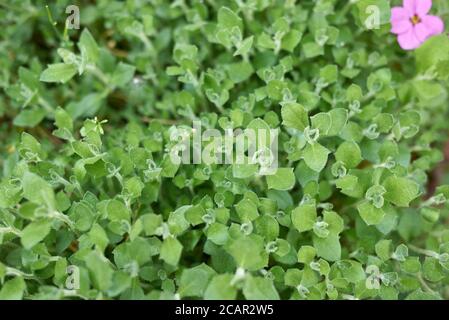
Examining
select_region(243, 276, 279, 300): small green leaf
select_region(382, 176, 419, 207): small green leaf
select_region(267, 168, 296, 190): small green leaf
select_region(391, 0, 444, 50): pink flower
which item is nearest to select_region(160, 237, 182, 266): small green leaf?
select_region(243, 276, 279, 300): small green leaf

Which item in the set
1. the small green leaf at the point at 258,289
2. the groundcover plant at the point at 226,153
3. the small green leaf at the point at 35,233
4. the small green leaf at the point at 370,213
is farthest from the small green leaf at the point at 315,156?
the small green leaf at the point at 35,233

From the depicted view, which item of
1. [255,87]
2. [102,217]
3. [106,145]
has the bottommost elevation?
[102,217]

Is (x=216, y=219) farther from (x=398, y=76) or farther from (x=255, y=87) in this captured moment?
(x=398, y=76)

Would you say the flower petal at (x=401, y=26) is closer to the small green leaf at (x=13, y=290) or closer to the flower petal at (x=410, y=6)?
the flower petal at (x=410, y=6)

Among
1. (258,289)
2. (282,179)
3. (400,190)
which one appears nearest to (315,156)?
(282,179)

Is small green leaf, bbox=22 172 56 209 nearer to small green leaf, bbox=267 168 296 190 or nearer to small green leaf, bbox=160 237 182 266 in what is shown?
small green leaf, bbox=160 237 182 266

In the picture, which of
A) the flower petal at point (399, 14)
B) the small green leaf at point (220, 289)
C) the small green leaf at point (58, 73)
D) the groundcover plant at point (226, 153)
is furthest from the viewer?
the flower petal at point (399, 14)

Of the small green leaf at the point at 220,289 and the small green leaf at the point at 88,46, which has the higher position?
the small green leaf at the point at 88,46

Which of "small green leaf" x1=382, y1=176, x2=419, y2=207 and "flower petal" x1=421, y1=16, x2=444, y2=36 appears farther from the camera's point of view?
"flower petal" x1=421, y1=16, x2=444, y2=36

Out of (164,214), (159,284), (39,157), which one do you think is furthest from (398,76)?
(39,157)
